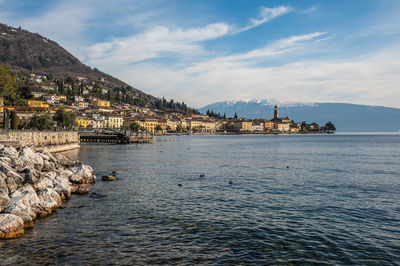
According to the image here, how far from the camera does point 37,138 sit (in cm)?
A: 4819

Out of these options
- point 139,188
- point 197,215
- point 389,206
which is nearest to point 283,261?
point 197,215

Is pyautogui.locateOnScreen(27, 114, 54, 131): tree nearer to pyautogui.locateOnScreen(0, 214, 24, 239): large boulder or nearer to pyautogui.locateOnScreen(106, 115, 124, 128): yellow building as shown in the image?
pyautogui.locateOnScreen(0, 214, 24, 239): large boulder

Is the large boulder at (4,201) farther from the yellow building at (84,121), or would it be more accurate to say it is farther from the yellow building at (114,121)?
the yellow building at (114,121)

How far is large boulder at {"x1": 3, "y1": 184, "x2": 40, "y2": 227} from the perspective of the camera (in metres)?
13.4

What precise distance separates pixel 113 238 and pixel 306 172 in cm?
2404

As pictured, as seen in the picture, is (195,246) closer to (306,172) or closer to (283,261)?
(283,261)

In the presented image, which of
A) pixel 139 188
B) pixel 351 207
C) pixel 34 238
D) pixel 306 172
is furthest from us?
pixel 306 172

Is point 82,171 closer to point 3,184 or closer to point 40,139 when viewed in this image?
point 3,184

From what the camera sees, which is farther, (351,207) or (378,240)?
(351,207)

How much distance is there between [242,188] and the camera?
22750 mm

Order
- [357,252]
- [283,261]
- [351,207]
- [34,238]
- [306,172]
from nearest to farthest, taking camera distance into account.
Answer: [283,261], [357,252], [34,238], [351,207], [306,172]

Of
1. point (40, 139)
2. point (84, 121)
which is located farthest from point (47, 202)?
point (84, 121)

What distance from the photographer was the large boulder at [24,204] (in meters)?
13.4

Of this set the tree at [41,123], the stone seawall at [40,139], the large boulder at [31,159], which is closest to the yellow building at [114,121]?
the tree at [41,123]
